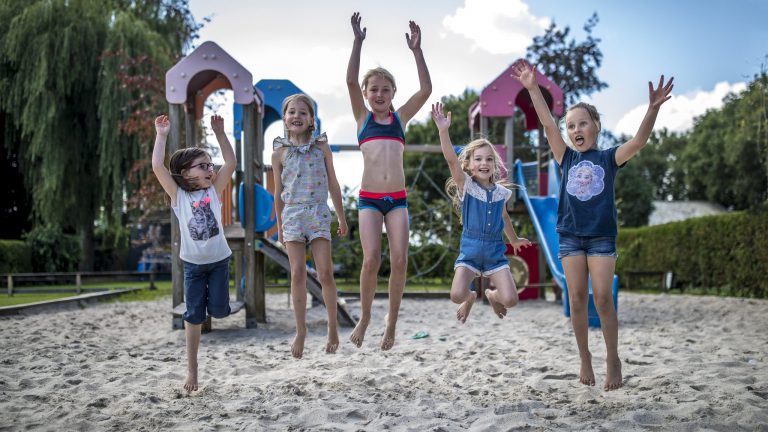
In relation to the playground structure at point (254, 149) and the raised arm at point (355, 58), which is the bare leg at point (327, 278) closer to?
the raised arm at point (355, 58)

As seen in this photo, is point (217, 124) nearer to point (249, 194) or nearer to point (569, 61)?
point (249, 194)

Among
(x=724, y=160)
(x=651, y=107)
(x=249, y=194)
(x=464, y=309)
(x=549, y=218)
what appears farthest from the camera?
(x=724, y=160)

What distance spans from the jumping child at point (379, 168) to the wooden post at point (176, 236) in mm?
3927

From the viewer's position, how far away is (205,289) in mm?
4602

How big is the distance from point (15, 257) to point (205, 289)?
1595 cm

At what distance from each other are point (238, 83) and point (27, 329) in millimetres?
4240

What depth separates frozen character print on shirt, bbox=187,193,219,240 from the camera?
4.34 metres

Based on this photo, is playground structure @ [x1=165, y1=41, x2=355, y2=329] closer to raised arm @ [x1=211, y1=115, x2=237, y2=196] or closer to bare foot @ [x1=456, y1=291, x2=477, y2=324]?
raised arm @ [x1=211, y1=115, x2=237, y2=196]

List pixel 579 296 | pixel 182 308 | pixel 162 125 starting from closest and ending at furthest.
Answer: pixel 579 296 < pixel 162 125 < pixel 182 308

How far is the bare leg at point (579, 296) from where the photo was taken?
13.8 feet

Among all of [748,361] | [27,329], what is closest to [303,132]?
[748,361]

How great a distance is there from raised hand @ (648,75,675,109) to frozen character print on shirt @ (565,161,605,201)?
20.7 inches

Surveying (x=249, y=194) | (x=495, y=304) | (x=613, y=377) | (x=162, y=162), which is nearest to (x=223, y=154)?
(x=162, y=162)

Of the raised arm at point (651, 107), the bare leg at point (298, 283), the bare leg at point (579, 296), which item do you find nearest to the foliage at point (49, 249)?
the bare leg at point (298, 283)
